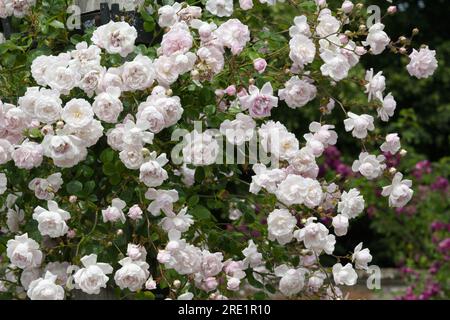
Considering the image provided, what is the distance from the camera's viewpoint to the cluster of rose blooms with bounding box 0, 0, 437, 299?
1968 millimetres

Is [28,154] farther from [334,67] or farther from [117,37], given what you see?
[334,67]

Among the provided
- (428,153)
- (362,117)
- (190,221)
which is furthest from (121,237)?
(428,153)

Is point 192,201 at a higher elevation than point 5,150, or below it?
below

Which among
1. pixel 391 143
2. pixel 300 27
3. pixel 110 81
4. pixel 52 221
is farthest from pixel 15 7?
pixel 391 143

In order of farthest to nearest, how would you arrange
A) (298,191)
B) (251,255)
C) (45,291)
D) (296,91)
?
(251,255) < (296,91) < (298,191) < (45,291)

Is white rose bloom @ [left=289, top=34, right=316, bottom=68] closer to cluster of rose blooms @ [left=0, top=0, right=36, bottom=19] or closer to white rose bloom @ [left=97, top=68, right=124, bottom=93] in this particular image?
white rose bloom @ [left=97, top=68, right=124, bottom=93]

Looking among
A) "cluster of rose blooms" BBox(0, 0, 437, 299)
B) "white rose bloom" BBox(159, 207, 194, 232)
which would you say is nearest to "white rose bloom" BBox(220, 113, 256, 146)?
"cluster of rose blooms" BBox(0, 0, 437, 299)

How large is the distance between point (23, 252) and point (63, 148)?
27 centimetres

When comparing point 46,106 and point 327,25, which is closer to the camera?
point 46,106

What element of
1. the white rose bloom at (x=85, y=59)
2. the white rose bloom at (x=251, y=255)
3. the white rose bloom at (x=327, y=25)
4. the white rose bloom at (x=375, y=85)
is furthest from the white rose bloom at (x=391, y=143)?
the white rose bloom at (x=85, y=59)

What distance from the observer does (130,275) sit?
6.34ft

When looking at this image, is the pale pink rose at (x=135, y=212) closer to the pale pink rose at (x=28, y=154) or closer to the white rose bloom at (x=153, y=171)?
the white rose bloom at (x=153, y=171)

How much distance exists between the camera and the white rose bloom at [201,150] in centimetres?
203

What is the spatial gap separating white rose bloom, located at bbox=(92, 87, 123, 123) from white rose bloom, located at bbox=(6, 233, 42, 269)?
35 centimetres
